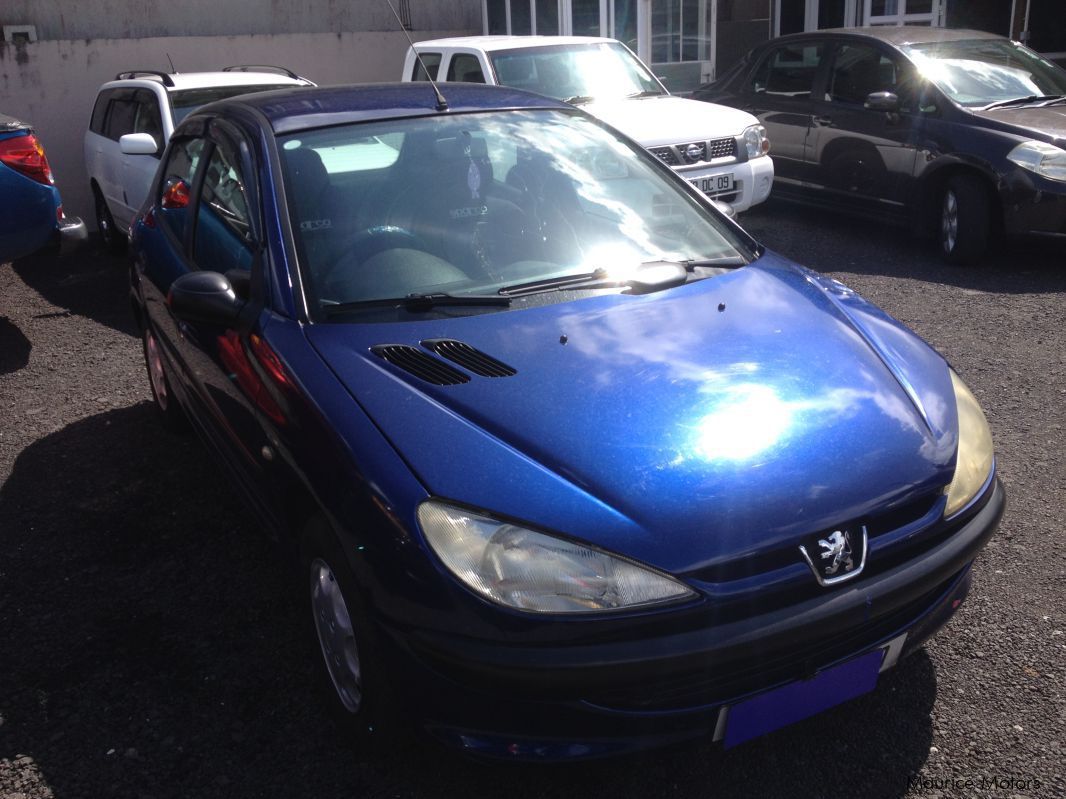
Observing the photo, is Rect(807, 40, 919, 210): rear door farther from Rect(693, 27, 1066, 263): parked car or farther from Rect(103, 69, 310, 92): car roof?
Rect(103, 69, 310, 92): car roof

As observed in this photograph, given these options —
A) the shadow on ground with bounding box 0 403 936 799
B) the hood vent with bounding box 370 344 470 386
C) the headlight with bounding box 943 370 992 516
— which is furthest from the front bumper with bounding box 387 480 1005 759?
the hood vent with bounding box 370 344 470 386

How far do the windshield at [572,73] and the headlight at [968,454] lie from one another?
621 cm

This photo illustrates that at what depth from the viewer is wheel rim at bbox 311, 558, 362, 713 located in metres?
2.55

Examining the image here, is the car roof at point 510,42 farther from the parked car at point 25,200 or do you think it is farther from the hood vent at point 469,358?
the hood vent at point 469,358

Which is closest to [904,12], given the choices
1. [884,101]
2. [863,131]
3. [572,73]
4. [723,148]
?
[863,131]

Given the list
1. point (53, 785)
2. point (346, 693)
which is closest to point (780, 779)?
point (346, 693)

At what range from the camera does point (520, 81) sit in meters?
8.62

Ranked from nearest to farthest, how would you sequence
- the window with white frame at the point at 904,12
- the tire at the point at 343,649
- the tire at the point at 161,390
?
the tire at the point at 343,649 → the tire at the point at 161,390 → the window with white frame at the point at 904,12

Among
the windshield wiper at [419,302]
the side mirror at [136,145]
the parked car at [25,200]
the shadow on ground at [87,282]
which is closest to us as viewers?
the windshield wiper at [419,302]

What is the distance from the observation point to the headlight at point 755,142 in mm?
7918

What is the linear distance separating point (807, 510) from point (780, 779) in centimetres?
74

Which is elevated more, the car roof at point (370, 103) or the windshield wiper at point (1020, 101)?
the car roof at point (370, 103)

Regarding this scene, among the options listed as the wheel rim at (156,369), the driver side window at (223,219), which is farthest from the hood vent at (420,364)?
the wheel rim at (156,369)

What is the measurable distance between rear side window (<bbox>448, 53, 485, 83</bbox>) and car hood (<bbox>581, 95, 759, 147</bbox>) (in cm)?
110
